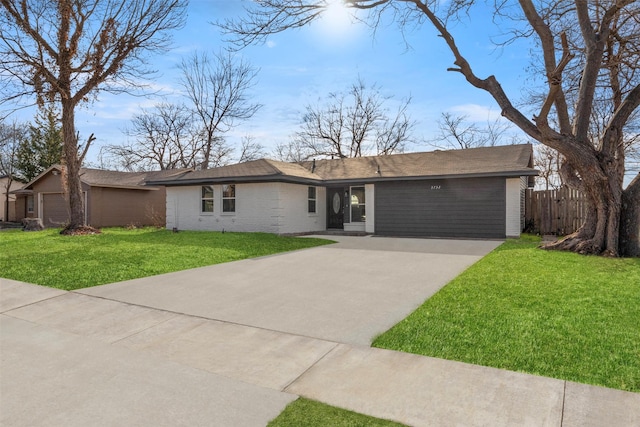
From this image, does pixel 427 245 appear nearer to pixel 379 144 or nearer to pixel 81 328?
pixel 81 328

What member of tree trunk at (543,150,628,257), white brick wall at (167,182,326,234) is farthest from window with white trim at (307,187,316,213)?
tree trunk at (543,150,628,257)

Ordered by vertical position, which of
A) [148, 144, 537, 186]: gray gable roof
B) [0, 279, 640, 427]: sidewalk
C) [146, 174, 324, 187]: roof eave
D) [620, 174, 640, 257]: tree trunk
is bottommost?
[0, 279, 640, 427]: sidewalk

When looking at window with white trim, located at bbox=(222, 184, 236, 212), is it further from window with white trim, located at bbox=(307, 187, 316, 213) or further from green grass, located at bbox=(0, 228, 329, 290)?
green grass, located at bbox=(0, 228, 329, 290)

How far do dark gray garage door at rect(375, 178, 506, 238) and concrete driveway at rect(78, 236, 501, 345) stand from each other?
5.09m

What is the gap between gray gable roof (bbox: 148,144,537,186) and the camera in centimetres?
1362

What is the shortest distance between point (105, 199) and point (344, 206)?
13.6 metres

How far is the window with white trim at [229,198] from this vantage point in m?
15.9

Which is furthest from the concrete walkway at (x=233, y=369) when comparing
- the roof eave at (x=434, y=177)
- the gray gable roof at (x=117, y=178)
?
the gray gable roof at (x=117, y=178)

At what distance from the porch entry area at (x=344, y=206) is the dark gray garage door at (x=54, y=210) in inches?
612

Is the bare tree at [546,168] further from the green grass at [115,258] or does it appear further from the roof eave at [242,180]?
the green grass at [115,258]

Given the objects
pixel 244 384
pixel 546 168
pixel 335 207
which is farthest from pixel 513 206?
pixel 546 168

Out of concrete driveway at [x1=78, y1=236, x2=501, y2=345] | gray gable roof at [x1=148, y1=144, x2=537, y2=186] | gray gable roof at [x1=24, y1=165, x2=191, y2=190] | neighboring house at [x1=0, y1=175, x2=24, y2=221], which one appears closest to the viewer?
concrete driveway at [x1=78, y1=236, x2=501, y2=345]

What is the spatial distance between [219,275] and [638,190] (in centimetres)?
991

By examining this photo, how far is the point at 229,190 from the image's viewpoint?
1598 cm
